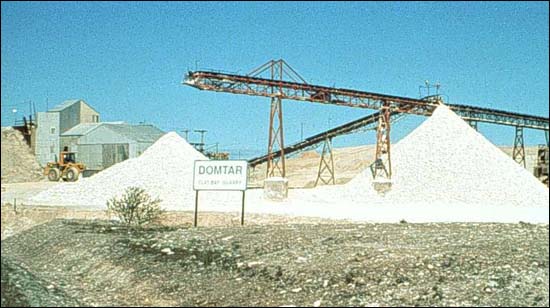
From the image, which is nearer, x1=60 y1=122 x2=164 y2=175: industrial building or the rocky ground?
the rocky ground

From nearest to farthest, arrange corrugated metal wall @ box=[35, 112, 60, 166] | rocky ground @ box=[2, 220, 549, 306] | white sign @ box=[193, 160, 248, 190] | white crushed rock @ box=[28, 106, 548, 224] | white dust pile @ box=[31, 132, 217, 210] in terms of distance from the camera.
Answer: rocky ground @ box=[2, 220, 549, 306] < corrugated metal wall @ box=[35, 112, 60, 166] < white sign @ box=[193, 160, 248, 190] < white crushed rock @ box=[28, 106, 548, 224] < white dust pile @ box=[31, 132, 217, 210]

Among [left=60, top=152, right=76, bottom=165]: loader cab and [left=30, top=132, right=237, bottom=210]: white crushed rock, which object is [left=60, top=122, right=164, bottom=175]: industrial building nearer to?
[left=60, top=152, right=76, bottom=165]: loader cab

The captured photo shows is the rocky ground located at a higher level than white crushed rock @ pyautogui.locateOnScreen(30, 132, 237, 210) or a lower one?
lower

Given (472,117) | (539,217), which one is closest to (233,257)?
(539,217)

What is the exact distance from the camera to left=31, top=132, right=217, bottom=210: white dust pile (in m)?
21.3

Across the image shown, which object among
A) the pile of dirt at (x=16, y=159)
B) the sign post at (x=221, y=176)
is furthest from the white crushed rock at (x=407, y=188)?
the pile of dirt at (x=16, y=159)

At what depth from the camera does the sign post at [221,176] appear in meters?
14.0

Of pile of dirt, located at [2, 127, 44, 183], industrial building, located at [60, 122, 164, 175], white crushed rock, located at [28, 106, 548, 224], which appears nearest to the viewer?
pile of dirt, located at [2, 127, 44, 183]

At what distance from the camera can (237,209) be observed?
63.2 feet

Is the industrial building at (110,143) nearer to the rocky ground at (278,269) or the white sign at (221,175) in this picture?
the white sign at (221,175)

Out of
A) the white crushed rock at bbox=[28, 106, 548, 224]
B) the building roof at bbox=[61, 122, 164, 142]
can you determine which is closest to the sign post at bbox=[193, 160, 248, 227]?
the white crushed rock at bbox=[28, 106, 548, 224]

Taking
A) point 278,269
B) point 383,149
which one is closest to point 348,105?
point 383,149

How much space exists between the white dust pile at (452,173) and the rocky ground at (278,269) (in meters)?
10.8

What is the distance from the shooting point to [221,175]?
14.1m
